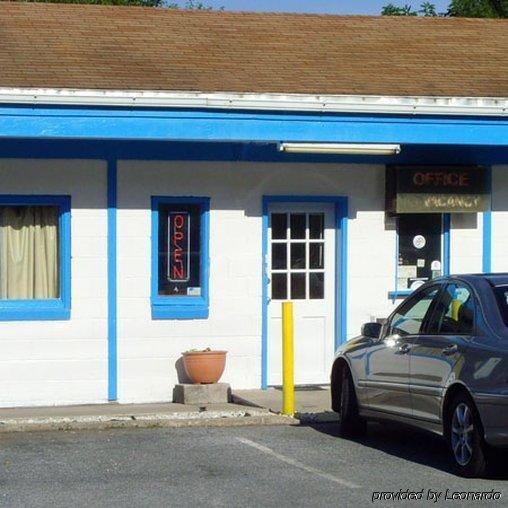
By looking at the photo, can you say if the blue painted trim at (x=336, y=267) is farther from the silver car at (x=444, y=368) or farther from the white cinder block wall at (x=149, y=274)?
the silver car at (x=444, y=368)

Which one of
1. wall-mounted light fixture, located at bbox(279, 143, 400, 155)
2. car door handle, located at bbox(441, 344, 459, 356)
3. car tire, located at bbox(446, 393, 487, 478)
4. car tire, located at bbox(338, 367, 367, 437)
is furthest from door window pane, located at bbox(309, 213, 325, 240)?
car tire, located at bbox(446, 393, 487, 478)

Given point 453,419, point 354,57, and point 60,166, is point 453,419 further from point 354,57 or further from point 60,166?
point 354,57

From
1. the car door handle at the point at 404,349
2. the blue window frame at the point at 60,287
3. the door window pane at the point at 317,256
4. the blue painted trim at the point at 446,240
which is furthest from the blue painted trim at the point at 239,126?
the car door handle at the point at 404,349

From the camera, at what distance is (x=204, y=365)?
1369 centimetres

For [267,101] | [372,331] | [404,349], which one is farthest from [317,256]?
[404,349]

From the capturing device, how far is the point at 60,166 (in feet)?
45.2

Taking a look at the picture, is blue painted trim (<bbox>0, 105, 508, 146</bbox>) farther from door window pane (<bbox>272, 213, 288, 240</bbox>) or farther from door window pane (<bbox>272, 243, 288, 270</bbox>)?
door window pane (<bbox>272, 243, 288, 270</bbox>)

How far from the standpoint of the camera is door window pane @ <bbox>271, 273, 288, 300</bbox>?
14.8 meters

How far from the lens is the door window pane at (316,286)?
14.9 meters

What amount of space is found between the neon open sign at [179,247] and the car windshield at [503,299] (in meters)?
5.45

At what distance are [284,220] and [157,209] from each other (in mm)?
1558

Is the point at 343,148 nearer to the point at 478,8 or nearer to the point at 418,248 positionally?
the point at 418,248

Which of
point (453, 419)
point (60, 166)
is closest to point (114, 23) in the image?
point (60, 166)

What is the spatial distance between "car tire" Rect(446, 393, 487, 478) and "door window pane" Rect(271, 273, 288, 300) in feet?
18.1
